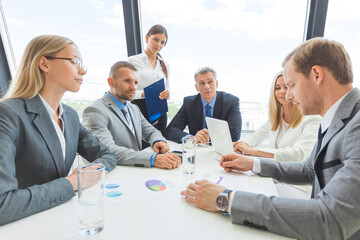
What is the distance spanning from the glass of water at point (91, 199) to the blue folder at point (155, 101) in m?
1.55

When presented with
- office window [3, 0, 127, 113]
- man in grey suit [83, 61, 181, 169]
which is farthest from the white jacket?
office window [3, 0, 127, 113]

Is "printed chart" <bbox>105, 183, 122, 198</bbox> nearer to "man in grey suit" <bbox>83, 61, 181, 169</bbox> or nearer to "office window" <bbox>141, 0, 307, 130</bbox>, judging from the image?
"man in grey suit" <bbox>83, 61, 181, 169</bbox>

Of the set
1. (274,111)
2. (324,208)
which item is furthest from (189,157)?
(274,111)

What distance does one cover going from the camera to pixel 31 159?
3.40 feet

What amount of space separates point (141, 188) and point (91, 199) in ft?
1.05

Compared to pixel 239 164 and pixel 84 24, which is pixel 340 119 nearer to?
pixel 239 164

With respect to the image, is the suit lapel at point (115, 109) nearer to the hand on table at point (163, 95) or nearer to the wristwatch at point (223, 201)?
the hand on table at point (163, 95)

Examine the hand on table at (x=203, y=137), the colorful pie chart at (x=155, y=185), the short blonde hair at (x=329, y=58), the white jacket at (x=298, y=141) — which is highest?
the short blonde hair at (x=329, y=58)

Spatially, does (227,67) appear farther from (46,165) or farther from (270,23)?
(46,165)

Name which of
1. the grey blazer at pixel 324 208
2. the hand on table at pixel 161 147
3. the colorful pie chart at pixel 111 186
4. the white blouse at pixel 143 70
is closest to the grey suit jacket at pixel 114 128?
the hand on table at pixel 161 147

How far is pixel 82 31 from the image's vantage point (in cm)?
312

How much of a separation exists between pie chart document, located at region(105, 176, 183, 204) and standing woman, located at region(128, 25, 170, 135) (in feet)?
5.13

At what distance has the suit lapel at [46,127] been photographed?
1061 mm

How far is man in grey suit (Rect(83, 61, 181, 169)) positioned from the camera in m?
1.38
